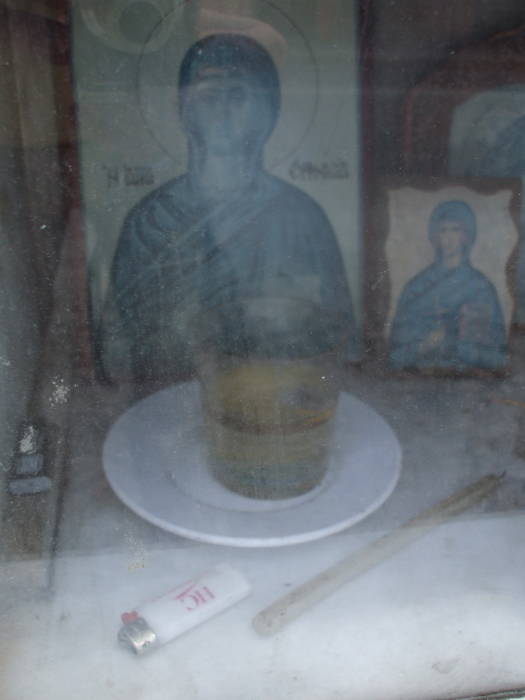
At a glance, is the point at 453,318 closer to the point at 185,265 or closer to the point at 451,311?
the point at 451,311

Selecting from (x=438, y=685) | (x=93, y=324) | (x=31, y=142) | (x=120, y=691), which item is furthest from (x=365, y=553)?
(x=31, y=142)

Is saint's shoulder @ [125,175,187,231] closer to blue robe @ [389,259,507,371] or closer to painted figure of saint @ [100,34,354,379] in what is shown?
painted figure of saint @ [100,34,354,379]

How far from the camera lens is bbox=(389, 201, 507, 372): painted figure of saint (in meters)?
0.76

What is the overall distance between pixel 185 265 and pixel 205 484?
0.23 metres

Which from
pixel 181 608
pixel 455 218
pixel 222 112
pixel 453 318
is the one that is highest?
pixel 222 112

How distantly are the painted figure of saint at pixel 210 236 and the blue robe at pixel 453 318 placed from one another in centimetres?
7

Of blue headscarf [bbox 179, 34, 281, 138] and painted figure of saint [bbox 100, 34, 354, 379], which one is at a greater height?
blue headscarf [bbox 179, 34, 281, 138]

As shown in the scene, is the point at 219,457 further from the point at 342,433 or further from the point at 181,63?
the point at 181,63

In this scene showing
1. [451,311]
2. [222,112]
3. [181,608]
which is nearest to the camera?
[181,608]

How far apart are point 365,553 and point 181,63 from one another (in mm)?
453

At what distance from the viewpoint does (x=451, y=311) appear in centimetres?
78

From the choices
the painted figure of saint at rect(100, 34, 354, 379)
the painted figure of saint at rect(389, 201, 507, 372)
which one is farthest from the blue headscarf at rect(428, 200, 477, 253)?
the painted figure of saint at rect(100, 34, 354, 379)

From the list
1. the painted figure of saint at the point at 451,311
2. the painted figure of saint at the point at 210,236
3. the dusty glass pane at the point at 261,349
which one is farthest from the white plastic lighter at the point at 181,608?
the painted figure of saint at the point at 451,311

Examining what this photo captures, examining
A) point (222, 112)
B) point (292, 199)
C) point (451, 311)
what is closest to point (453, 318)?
point (451, 311)
